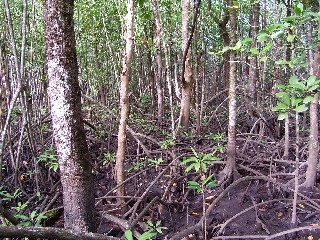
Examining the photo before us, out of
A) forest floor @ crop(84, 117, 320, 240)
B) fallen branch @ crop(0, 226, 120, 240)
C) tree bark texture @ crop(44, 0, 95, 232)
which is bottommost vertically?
forest floor @ crop(84, 117, 320, 240)

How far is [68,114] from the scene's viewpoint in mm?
1819

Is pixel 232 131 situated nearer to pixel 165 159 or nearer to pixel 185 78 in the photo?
pixel 165 159

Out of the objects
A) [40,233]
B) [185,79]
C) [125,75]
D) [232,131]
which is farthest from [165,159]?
[40,233]

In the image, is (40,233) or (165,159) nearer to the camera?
(40,233)

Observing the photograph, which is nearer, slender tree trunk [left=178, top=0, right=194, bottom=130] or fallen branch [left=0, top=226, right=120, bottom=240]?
fallen branch [left=0, top=226, right=120, bottom=240]

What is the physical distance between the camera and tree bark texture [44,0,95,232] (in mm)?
1747

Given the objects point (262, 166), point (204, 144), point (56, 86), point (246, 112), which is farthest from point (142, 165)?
point (246, 112)

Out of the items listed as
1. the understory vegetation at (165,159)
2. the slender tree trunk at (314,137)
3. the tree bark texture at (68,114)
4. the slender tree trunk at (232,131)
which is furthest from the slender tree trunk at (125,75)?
the slender tree trunk at (314,137)

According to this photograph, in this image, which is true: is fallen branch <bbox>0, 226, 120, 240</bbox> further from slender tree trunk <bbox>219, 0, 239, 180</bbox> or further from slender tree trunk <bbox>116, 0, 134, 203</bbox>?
slender tree trunk <bbox>219, 0, 239, 180</bbox>

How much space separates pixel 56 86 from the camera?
1.79 meters

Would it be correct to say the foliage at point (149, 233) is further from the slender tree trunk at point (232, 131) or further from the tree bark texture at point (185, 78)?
the tree bark texture at point (185, 78)

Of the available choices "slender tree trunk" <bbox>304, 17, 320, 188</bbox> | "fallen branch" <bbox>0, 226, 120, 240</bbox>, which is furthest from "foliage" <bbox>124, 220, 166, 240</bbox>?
"slender tree trunk" <bbox>304, 17, 320, 188</bbox>

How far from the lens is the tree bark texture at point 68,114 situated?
1.75m

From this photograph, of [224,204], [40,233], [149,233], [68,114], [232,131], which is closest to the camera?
[40,233]
